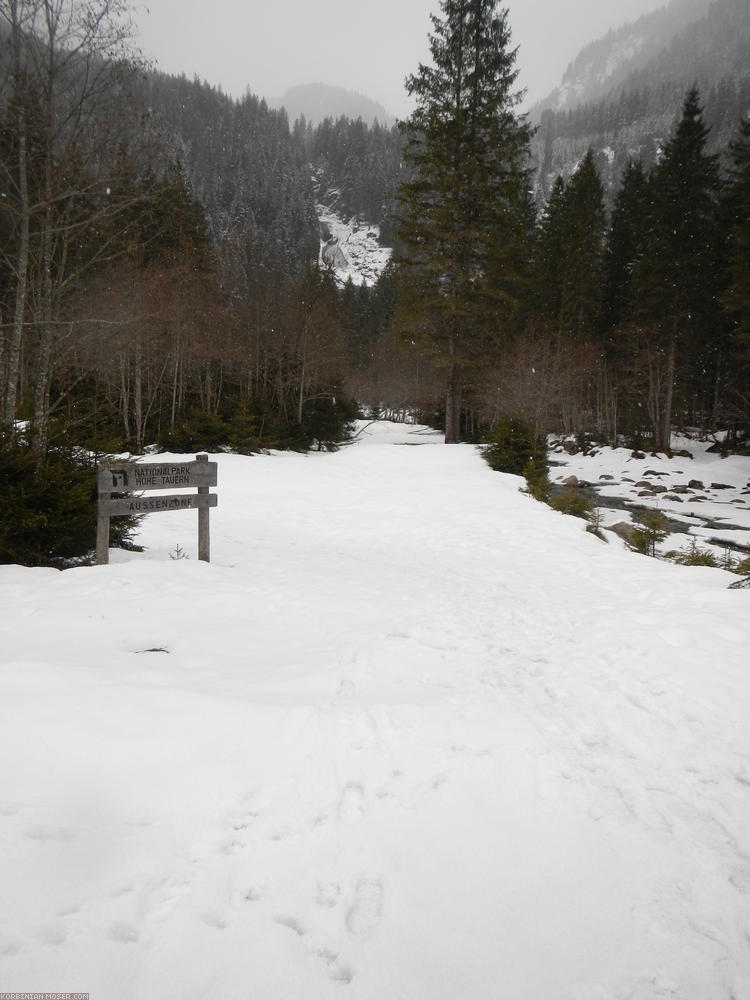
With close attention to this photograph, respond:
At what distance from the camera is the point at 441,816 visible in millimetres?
2293

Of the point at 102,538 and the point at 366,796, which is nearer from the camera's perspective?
the point at 366,796

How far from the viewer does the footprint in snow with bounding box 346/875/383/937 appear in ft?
5.73

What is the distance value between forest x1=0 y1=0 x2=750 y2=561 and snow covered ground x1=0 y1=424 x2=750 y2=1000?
3.43 meters

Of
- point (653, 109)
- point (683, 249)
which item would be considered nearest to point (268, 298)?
point (683, 249)

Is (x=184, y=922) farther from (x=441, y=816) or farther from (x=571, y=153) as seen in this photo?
(x=571, y=153)

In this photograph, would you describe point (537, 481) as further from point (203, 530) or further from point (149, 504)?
point (149, 504)

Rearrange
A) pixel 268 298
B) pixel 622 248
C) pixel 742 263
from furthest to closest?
pixel 622 248, pixel 268 298, pixel 742 263

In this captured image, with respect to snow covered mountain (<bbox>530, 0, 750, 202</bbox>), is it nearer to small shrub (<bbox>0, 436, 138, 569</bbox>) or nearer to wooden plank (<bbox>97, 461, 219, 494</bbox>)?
wooden plank (<bbox>97, 461, 219, 494</bbox>)

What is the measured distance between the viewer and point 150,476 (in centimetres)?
588

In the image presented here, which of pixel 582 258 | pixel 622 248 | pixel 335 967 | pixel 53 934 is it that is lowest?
pixel 335 967

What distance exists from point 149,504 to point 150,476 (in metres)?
0.35

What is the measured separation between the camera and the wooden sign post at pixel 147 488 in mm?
5586

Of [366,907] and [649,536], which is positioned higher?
[649,536]

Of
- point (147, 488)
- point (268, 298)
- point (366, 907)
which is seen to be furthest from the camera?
point (268, 298)
